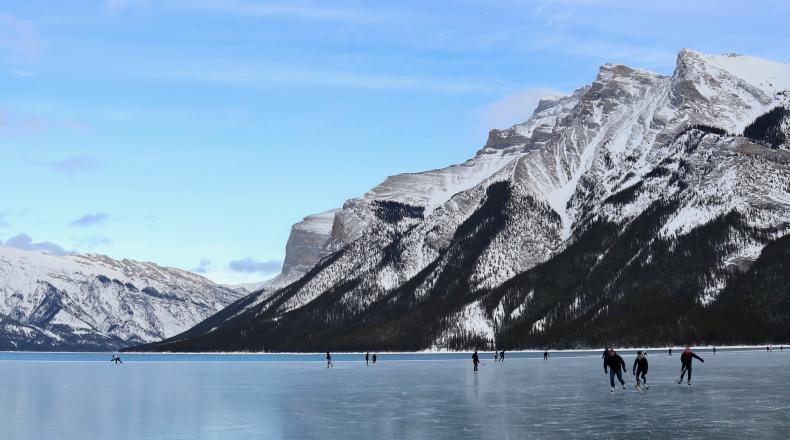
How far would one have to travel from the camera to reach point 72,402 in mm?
67875

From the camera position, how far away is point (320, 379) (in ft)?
325

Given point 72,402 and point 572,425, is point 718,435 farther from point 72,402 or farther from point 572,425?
point 72,402

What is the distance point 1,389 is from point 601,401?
52.0 m

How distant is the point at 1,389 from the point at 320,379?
28.9 meters

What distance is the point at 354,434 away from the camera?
4603 centimetres

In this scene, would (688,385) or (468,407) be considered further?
(688,385)

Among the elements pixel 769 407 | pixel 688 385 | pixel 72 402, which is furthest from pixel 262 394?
pixel 769 407

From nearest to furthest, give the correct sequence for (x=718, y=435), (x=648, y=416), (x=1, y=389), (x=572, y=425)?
(x=718, y=435) < (x=572, y=425) < (x=648, y=416) < (x=1, y=389)

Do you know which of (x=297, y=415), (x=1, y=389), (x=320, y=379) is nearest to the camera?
(x=297, y=415)

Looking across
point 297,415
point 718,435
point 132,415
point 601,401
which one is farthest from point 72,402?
point 718,435

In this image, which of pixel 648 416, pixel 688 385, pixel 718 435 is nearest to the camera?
pixel 718 435

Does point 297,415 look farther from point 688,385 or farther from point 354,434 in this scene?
point 688,385

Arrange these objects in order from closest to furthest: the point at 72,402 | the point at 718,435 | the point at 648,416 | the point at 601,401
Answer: the point at 718,435
the point at 648,416
the point at 601,401
the point at 72,402

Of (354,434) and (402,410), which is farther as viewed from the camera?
(402,410)
